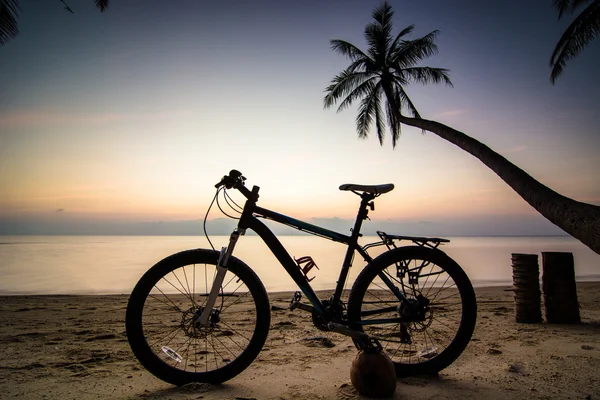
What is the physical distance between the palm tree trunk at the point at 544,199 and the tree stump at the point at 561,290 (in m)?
0.53

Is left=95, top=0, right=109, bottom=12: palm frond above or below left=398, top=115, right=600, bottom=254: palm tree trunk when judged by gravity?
above

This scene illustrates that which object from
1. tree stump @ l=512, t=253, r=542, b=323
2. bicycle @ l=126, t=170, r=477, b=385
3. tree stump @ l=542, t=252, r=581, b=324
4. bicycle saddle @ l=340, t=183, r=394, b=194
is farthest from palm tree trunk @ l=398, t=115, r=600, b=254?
bicycle saddle @ l=340, t=183, r=394, b=194

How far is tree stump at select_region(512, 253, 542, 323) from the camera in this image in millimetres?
5164

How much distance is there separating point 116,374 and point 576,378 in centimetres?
385

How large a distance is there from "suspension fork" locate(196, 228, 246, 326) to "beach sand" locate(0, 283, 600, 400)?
1.72ft

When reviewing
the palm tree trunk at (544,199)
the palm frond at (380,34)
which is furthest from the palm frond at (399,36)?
the palm tree trunk at (544,199)

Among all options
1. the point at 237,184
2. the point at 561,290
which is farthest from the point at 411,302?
the point at 561,290

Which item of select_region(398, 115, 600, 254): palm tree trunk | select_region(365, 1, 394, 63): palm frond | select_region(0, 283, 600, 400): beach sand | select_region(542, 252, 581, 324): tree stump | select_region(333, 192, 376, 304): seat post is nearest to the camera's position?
select_region(0, 283, 600, 400): beach sand

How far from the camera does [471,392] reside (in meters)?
2.74

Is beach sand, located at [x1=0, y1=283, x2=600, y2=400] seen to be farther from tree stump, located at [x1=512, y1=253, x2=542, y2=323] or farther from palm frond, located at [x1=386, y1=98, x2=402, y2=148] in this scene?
palm frond, located at [x1=386, y1=98, x2=402, y2=148]

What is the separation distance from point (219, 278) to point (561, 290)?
15.9 feet

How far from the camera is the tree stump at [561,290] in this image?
199 inches

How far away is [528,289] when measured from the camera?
5215 millimetres

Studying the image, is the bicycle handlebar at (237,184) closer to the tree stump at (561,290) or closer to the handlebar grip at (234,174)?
the handlebar grip at (234,174)
